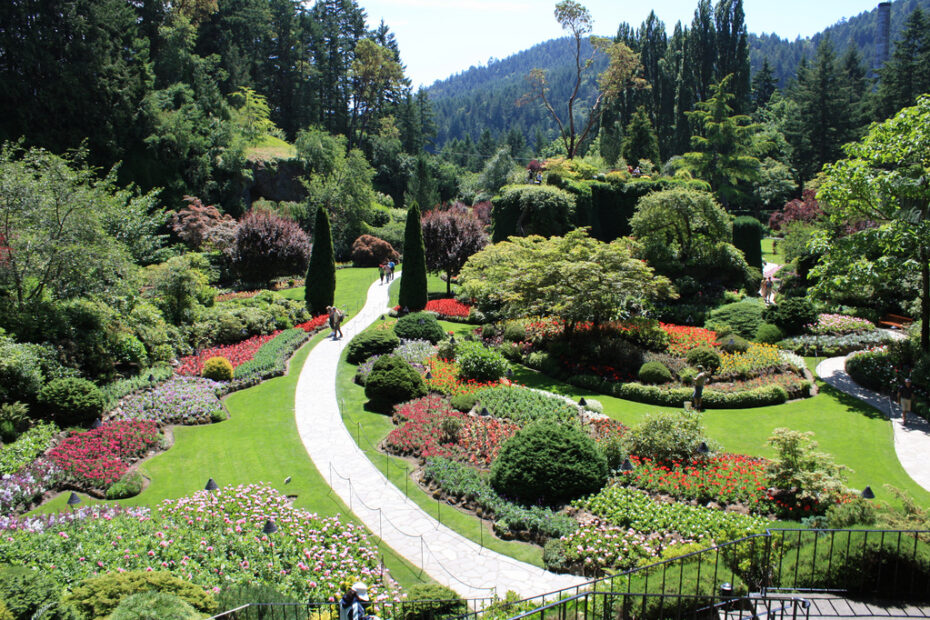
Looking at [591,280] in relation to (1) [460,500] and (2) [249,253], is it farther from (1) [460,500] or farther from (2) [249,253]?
(2) [249,253]

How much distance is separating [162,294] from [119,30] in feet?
76.4

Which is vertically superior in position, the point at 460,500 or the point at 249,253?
the point at 249,253

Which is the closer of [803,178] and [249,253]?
[249,253]

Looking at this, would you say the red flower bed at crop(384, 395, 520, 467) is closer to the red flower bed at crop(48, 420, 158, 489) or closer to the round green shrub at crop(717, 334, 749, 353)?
the red flower bed at crop(48, 420, 158, 489)

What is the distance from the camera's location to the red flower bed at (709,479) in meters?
11.9

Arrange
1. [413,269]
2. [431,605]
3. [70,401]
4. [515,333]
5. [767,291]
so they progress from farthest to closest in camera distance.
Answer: [767,291] < [413,269] < [515,333] < [70,401] < [431,605]

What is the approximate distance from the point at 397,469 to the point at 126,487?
5522mm

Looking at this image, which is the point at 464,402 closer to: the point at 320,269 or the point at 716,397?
the point at 716,397

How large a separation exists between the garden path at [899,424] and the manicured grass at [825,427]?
0.65 ft

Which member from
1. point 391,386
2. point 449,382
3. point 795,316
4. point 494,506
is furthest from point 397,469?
point 795,316

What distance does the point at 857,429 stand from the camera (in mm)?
16109

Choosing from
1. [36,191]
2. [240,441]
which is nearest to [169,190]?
[36,191]

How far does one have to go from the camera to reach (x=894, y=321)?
2492cm

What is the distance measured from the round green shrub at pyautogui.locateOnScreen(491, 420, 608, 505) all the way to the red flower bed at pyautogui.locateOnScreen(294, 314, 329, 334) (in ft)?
47.9
